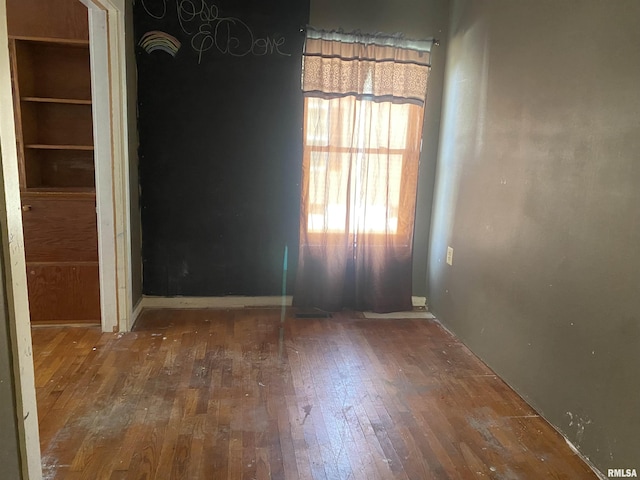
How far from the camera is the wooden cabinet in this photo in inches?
111

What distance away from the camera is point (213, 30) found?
10.4ft

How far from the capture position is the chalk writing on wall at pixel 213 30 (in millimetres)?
3119

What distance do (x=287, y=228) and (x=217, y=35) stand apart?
4.70 ft

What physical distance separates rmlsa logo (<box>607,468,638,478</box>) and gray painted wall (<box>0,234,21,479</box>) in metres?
2.00

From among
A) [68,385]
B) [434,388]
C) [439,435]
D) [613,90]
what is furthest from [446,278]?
[68,385]

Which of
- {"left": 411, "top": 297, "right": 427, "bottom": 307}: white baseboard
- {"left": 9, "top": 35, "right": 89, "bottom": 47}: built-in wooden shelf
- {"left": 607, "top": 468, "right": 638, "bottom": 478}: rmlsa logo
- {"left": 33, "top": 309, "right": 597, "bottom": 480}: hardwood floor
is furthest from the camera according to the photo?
{"left": 411, "top": 297, "right": 427, "bottom": 307}: white baseboard

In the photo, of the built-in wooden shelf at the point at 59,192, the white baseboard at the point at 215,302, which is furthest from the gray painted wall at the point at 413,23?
the built-in wooden shelf at the point at 59,192

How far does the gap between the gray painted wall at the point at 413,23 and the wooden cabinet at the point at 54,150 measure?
1601 millimetres

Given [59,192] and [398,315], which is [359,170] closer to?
[398,315]

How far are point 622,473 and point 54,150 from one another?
3.56 metres

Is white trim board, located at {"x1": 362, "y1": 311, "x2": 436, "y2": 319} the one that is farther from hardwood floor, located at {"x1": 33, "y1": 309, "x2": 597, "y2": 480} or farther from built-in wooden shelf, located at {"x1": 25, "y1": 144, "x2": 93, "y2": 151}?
built-in wooden shelf, located at {"x1": 25, "y1": 144, "x2": 93, "y2": 151}

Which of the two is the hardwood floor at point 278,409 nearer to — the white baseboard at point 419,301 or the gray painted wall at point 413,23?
the white baseboard at point 419,301

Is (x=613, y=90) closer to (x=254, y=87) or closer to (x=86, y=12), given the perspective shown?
(x=254, y=87)

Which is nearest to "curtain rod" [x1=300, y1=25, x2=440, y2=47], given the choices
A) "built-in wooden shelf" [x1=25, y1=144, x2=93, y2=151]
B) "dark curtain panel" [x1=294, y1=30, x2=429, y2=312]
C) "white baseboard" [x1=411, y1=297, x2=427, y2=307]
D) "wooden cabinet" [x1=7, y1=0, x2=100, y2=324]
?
"dark curtain panel" [x1=294, y1=30, x2=429, y2=312]
